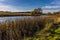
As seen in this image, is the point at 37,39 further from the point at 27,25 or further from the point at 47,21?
the point at 47,21

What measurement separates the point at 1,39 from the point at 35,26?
3.79 meters

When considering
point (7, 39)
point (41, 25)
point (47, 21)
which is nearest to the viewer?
point (7, 39)

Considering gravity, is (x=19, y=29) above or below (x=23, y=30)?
above

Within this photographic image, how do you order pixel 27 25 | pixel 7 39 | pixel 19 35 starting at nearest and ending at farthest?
pixel 7 39 < pixel 19 35 < pixel 27 25

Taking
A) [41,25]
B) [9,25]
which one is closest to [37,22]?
[41,25]

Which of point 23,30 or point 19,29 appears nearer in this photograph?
point 19,29

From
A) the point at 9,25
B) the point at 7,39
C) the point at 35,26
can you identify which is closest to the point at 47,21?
the point at 35,26

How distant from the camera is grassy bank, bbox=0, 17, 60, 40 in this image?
35.2 feet

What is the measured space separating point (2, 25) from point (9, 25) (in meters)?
0.40

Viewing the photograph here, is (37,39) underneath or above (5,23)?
underneath

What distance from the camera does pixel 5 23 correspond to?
11578 mm

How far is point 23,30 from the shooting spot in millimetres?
12289

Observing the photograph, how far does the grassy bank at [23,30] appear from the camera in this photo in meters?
10.7

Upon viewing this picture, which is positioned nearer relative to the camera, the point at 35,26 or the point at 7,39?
the point at 7,39
